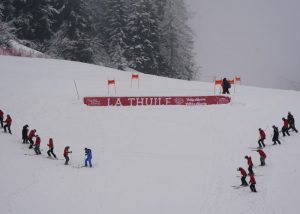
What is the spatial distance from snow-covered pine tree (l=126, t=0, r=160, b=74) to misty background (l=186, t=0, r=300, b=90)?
28.9 metres

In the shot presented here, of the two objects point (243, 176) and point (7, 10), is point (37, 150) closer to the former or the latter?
point (243, 176)

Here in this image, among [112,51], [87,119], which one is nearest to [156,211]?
[87,119]

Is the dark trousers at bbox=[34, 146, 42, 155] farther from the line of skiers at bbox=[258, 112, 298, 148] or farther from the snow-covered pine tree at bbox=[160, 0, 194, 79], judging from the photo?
the snow-covered pine tree at bbox=[160, 0, 194, 79]

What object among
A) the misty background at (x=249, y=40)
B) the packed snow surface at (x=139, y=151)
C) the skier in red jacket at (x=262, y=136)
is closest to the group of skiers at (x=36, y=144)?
the packed snow surface at (x=139, y=151)

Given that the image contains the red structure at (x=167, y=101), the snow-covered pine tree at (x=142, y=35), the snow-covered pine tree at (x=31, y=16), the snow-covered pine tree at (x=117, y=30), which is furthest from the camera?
the snow-covered pine tree at (x=142, y=35)

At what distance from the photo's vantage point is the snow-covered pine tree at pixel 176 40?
51375 millimetres

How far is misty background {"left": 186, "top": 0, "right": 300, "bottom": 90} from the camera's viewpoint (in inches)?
3238

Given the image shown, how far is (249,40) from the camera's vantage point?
9569cm

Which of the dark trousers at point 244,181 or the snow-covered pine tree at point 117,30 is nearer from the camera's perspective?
the dark trousers at point 244,181

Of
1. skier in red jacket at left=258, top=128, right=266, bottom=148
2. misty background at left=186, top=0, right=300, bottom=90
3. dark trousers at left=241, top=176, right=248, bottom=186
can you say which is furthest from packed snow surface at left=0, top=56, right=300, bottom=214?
misty background at left=186, top=0, right=300, bottom=90

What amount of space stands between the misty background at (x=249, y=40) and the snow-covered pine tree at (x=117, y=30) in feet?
98.2

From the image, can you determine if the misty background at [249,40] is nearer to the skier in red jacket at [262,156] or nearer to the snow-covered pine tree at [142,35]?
the snow-covered pine tree at [142,35]

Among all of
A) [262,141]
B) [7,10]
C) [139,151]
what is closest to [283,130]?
[262,141]

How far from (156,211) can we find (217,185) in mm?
3692
